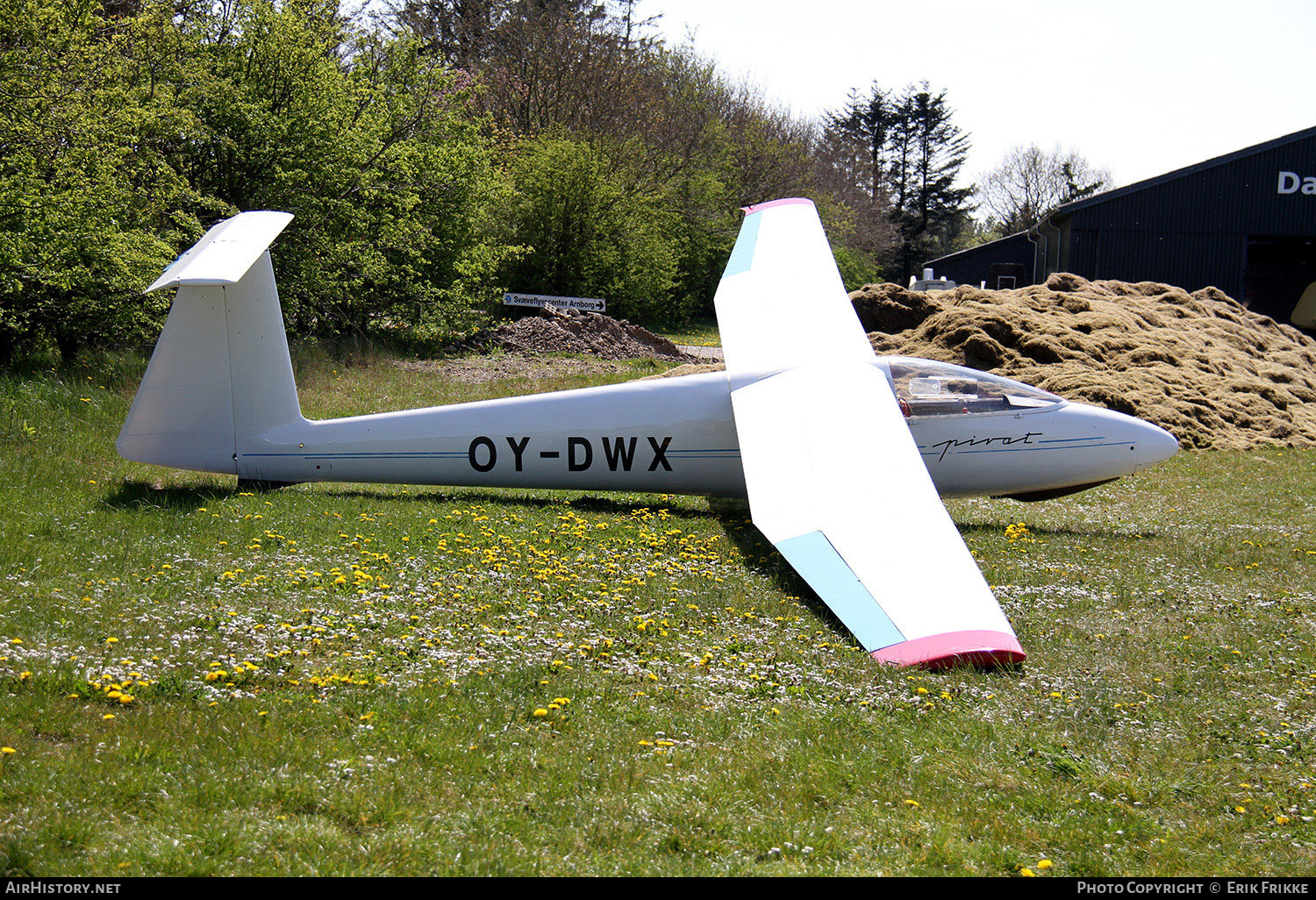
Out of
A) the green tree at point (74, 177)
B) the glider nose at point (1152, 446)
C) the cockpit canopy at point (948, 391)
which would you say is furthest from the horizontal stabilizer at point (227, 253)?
the glider nose at point (1152, 446)

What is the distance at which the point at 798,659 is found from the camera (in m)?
6.35

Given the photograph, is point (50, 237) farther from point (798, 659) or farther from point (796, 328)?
point (798, 659)

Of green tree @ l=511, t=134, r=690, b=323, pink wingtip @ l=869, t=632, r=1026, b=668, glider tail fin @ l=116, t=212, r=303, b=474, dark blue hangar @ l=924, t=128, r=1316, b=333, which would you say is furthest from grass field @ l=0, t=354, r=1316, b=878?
dark blue hangar @ l=924, t=128, r=1316, b=333

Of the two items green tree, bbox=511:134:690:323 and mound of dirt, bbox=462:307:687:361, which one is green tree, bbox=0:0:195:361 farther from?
green tree, bbox=511:134:690:323

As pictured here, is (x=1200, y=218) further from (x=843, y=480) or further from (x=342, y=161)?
(x=843, y=480)

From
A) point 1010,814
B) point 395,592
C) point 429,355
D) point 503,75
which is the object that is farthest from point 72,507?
point 503,75

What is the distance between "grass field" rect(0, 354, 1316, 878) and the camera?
13.0 ft

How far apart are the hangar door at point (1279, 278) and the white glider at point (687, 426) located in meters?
31.8

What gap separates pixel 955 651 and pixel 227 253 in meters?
7.52

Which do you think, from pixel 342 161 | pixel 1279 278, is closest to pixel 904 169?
pixel 1279 278

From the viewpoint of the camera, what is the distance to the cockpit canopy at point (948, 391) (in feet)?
35.4

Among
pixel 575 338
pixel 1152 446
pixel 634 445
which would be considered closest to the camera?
pixel 634 445

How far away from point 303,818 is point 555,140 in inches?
1168

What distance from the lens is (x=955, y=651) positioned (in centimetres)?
571
